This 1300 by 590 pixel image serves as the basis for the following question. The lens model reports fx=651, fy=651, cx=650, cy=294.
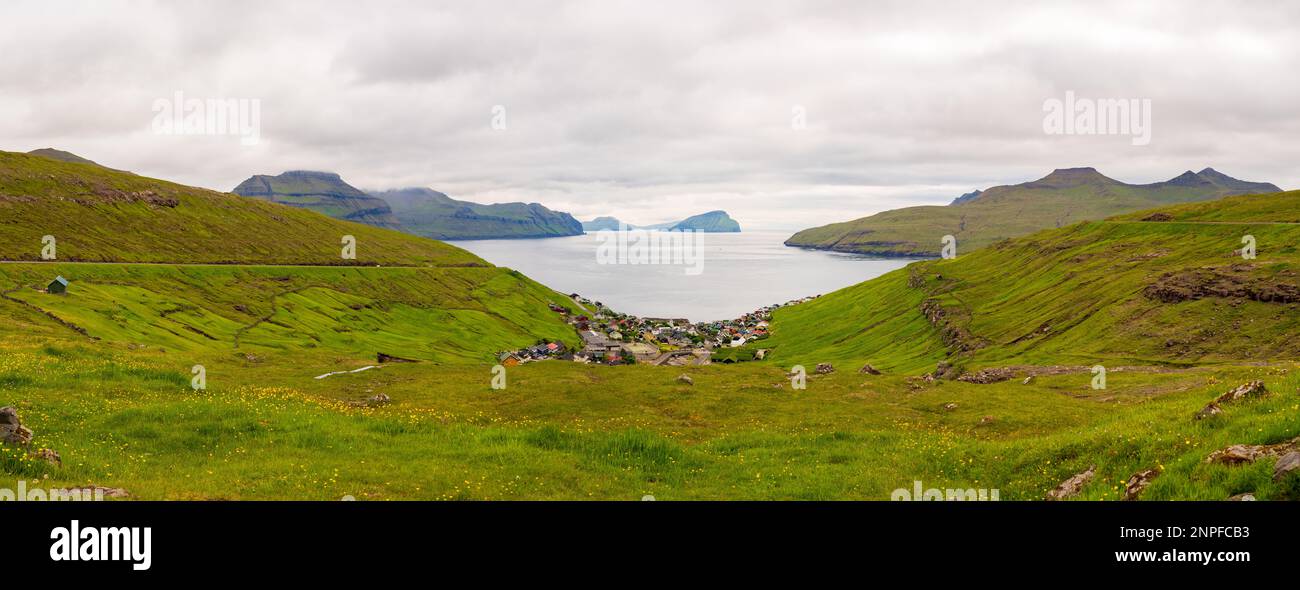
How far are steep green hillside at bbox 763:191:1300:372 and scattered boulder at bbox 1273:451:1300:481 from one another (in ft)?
260

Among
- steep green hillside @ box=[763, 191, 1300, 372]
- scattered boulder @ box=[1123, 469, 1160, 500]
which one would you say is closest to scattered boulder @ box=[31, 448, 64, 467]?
scattered boulder @ box=[1123, 469, 1160, 500]

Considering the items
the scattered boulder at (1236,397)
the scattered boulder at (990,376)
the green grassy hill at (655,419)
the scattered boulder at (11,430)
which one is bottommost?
the scattered boulder at (990,376)

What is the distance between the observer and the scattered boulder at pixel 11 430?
18.9 m

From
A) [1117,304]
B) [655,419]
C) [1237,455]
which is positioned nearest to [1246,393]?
[1237,455]

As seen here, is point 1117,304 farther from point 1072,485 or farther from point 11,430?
point 11,430

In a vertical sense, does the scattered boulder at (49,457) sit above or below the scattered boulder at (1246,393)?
below

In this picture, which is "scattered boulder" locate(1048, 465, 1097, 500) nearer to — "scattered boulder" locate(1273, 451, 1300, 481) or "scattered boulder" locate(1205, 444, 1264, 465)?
"scattered boulder" locate(1205, 444, 1264, 465)

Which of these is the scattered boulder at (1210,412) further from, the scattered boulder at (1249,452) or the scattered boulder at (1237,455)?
the scattered boulder at (1237,455)

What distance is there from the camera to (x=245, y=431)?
25.5m

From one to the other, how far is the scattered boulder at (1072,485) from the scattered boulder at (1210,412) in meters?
4.53

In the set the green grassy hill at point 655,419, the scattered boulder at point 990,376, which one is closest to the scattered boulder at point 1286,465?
the green grassy hill at point 655,419
